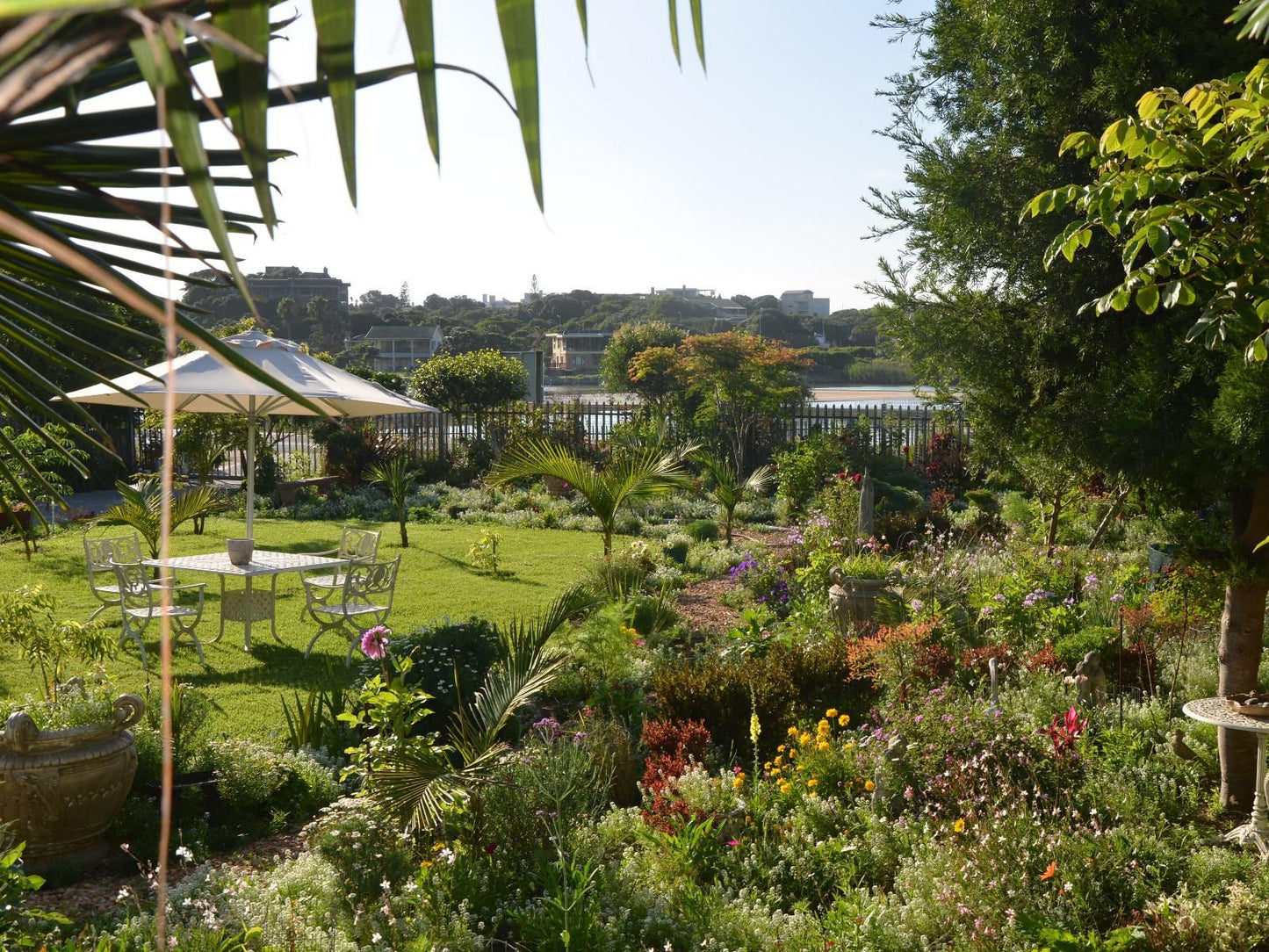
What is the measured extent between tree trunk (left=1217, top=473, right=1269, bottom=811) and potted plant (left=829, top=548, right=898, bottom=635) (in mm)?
3352

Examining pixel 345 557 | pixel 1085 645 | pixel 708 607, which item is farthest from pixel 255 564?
pixel 1085 645

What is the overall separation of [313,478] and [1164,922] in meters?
16.9

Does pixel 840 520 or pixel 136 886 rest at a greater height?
pixel 840 520

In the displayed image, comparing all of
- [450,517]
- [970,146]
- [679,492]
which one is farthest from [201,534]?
[970,146]

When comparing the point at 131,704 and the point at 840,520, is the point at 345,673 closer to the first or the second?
the point at 131,704

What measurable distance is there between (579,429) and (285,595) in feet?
34.9

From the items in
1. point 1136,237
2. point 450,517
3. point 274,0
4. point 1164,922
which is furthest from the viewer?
point 450,517

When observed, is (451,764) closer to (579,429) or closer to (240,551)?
(240,551)

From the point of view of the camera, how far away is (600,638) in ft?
23.8

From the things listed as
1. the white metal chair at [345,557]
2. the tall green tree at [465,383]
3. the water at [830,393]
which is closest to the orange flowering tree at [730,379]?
the water at [830,393]

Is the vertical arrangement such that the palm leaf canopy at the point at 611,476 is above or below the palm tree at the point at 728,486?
above

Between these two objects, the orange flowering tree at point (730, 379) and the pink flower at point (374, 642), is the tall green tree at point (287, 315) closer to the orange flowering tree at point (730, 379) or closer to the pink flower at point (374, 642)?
the orange flowering tree at point (730, 379)

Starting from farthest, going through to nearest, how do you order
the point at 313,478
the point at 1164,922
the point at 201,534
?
the point at 313,478
the point at 201,534
the point at 1164,922

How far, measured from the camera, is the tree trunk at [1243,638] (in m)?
4.33
